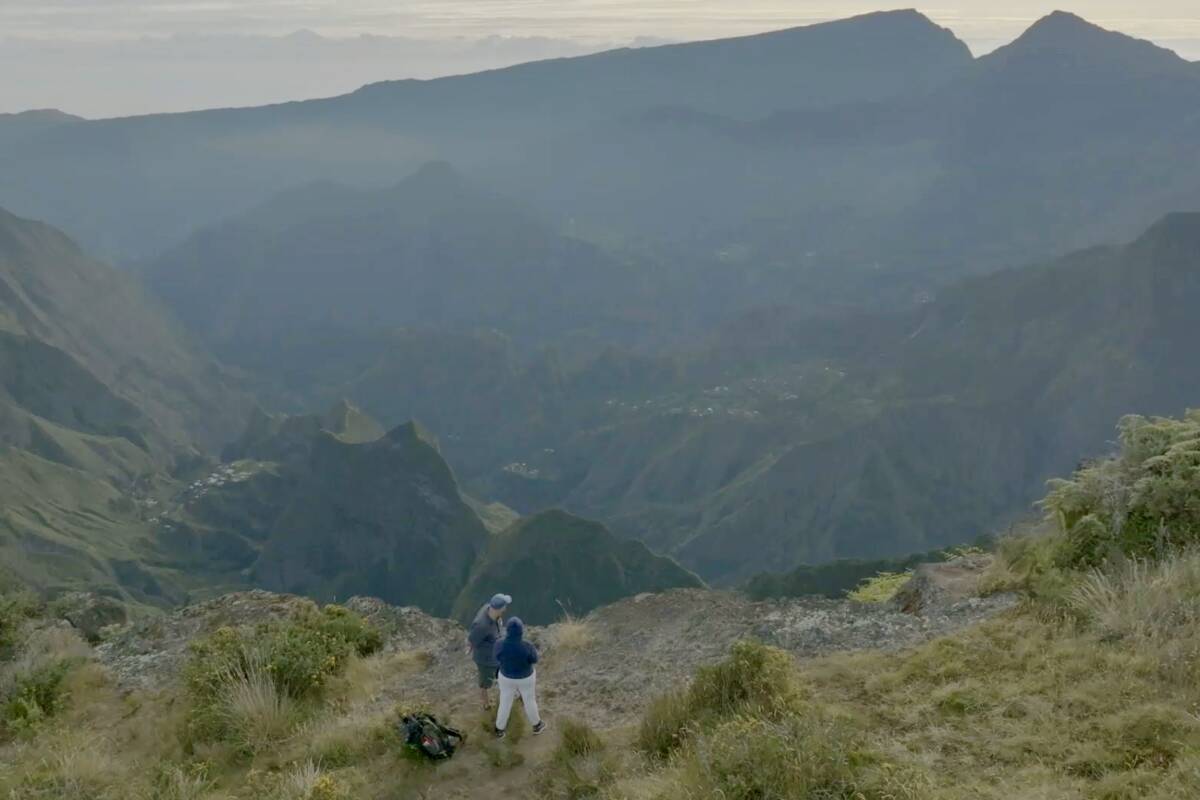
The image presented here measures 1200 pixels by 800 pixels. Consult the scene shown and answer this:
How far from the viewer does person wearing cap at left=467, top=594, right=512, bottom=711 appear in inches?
427

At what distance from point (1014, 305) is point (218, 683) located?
21004cm

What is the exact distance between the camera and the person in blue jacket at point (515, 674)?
397 inches

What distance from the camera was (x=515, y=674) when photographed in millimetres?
10094

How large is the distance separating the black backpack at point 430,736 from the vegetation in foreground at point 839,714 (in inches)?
7.6

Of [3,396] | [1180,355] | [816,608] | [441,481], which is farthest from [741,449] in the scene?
[816,608]

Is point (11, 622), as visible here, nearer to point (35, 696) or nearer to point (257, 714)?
point (35, 696)

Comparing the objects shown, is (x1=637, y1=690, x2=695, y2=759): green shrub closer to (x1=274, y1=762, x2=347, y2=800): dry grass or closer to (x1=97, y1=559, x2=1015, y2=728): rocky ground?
(x1=97, y1=559, x2=1015, y2=728): rocky ground

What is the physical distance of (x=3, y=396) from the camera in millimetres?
165375

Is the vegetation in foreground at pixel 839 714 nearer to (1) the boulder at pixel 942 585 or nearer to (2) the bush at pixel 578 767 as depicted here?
(2) the bush at pixel 578 767

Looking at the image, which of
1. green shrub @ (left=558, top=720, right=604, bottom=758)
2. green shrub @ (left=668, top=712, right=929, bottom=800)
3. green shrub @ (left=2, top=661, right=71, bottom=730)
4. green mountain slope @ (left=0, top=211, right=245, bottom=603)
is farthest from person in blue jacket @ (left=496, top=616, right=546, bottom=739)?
green mountain slope @ (left=0, top=211, right=245, bottom=603)

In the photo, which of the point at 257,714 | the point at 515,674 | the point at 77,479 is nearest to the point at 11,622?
the point at 257,714

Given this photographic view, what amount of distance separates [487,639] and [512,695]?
91 centimetres

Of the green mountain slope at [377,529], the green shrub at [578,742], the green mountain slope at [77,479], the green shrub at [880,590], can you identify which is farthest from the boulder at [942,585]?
the green mountain slope at [377,529]

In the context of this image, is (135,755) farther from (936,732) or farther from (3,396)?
(3,396)
